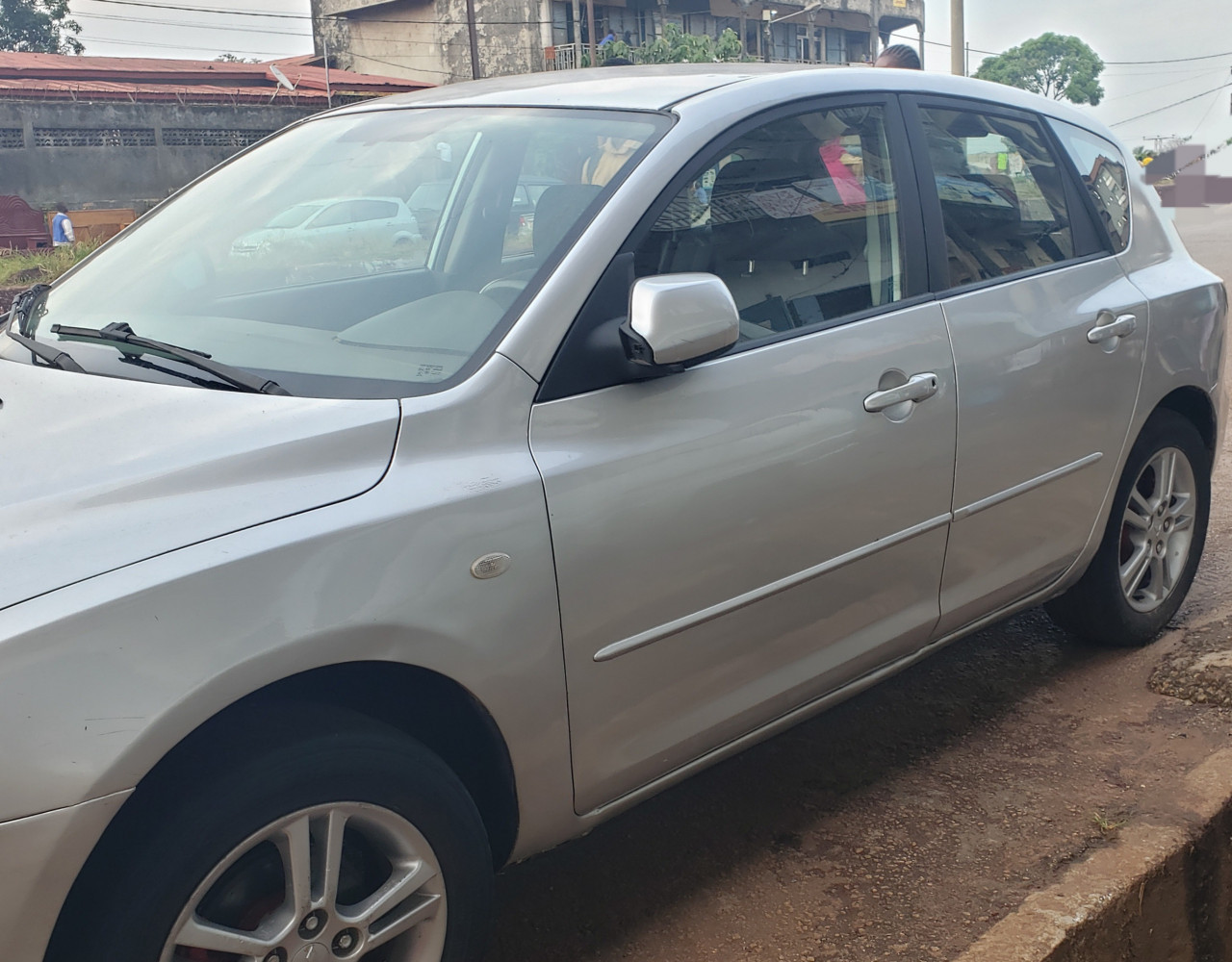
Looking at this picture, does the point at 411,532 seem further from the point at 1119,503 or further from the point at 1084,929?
the point at 1119,503

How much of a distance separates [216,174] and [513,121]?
2.75 feet

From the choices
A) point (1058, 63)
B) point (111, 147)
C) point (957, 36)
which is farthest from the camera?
point (1058, 63)

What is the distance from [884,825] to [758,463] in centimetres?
103

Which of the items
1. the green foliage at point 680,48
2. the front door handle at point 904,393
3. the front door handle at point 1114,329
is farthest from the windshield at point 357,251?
the green foliage at point 680,48

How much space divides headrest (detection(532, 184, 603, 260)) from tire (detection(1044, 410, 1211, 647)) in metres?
1.89

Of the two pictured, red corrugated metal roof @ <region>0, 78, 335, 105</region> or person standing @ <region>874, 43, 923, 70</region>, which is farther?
red corrugated metal roof @ <region>0, 78, 335, 105</region>

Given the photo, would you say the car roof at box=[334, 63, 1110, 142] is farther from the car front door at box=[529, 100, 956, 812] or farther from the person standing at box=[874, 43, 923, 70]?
the person standing at box=[874, 43, 923, 70]

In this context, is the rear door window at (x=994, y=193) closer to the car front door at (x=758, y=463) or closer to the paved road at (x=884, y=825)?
the car front door at (x=758, y=463)

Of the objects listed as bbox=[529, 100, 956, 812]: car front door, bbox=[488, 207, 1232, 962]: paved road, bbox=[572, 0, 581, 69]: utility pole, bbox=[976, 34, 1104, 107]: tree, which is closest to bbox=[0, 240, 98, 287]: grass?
bbox=[488, 207, 1232, 962]: paved road

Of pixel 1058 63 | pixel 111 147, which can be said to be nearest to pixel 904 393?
pixel 111 147

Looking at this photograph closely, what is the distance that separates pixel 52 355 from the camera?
2.28m

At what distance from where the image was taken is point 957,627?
118 inches

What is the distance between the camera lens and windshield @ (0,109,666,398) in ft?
7.13

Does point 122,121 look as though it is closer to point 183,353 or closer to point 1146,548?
point 1146,548
